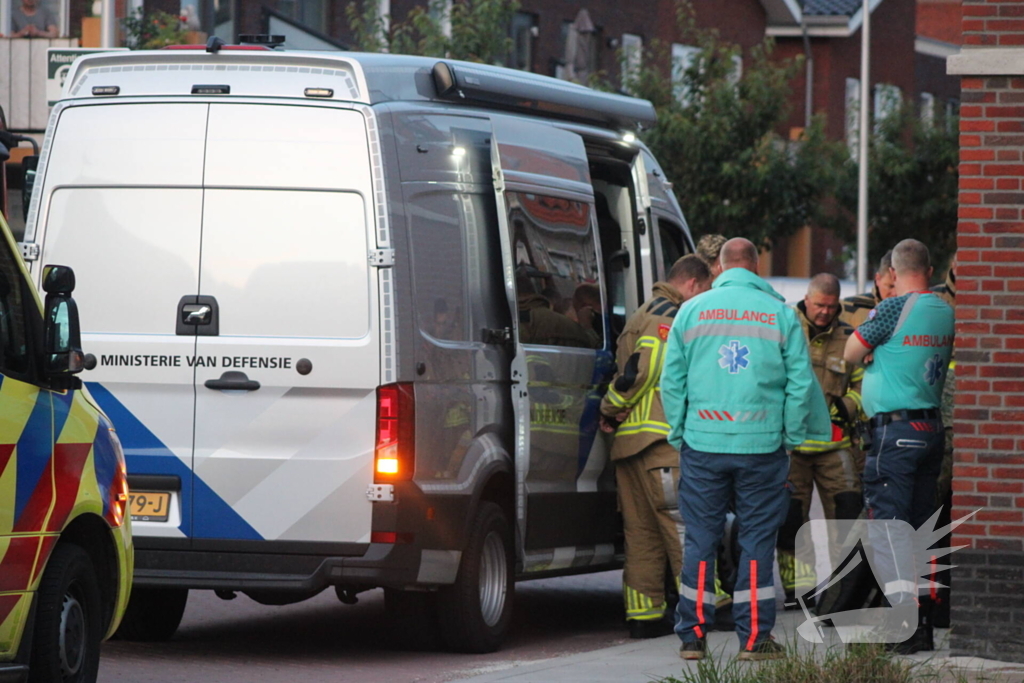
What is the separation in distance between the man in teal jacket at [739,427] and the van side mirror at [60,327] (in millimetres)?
2832

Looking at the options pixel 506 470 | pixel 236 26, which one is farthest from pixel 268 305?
pixel 236 26

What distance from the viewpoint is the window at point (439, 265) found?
834 cm

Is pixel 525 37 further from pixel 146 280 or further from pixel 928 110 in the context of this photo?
pixel 146 280

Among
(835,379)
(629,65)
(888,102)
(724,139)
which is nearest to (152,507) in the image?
(835,379)

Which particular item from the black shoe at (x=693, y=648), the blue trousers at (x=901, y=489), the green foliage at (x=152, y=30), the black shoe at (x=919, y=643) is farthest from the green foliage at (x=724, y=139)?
the black shoe at (x=693, y=648)

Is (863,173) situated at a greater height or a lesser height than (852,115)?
lesser

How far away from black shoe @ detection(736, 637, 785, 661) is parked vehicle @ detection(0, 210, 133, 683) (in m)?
2.52

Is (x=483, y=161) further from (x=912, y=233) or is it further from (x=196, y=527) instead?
(x=912, y=233)

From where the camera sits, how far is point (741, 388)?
8086 millimetres

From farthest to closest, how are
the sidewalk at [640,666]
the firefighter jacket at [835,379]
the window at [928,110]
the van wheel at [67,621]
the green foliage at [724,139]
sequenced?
the window at [928,110] → the green foliage at [724,139] → the firefighter jacket at [835,379] → the sidewalk at [640,666] → the van wheel at [67,621]

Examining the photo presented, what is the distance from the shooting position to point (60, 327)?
6652 mm

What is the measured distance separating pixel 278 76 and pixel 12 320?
2.28 meters

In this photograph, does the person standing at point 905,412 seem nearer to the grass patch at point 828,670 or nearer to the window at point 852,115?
Answer: the grass patch at point 828,670

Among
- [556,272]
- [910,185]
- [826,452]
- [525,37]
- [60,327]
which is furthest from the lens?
Result: [910,185]
